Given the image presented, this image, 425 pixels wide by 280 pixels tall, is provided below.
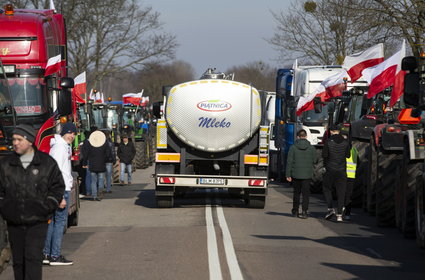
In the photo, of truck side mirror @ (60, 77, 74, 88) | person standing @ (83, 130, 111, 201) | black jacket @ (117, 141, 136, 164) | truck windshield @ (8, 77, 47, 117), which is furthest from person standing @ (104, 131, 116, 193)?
truck windshield @ (8, 77, 47, 117)

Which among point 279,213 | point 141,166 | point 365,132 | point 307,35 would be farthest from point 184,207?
point 307,35

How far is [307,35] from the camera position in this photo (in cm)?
5097

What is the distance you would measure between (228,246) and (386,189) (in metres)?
4.28

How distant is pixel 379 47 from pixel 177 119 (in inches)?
275

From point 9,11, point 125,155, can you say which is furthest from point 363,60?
point 9,11

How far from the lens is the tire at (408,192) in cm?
1511

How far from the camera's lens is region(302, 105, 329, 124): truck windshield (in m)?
30.4

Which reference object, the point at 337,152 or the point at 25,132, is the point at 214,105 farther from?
the point at 25,132

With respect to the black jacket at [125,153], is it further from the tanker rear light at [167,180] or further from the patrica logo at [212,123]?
the patrica logo at [212,123]

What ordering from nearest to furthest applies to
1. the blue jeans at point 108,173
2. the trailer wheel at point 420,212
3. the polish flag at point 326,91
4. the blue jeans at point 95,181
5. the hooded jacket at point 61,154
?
the hooded jacket at point 61,154
the trailer wheel at point 420,212
the blue jeans at point 95,181
the blue jeans at point 108,173
the polish flag at point 326,91

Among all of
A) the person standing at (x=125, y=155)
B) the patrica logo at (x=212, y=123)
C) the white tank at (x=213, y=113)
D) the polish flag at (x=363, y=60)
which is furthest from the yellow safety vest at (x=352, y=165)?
the person standing at (x=125, y=155)

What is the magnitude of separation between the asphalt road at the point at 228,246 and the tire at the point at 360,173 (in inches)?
19.8

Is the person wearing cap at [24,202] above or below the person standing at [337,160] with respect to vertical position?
above

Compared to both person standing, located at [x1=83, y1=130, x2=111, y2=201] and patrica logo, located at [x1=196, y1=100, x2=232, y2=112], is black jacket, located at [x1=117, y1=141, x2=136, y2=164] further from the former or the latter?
patrica logo, located at [x1=196, y1=100, x2=232, y2=112]
